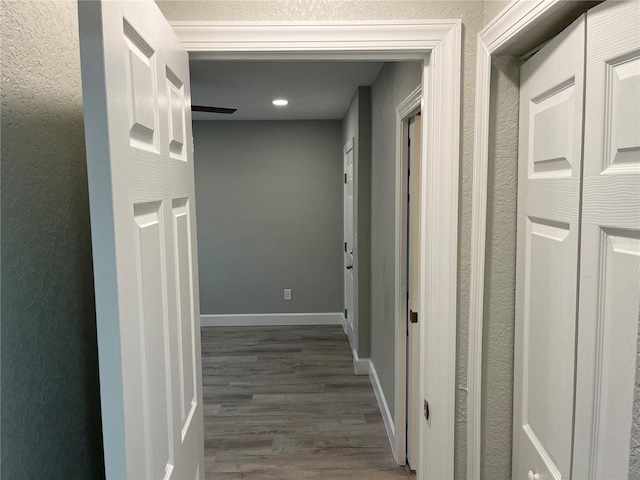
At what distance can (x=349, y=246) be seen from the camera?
4652 millimetres

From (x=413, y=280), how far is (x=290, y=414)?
4.97 feet

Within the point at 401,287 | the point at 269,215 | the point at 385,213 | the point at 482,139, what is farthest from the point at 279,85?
the point at 482,139

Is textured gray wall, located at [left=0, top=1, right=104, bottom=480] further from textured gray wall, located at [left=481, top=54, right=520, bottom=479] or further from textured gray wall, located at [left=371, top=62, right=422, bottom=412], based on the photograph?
textured gray wall, located at [left=371, top=62, right=422, bottom=412]

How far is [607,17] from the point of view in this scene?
81 cm

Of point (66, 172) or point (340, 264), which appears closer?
point (66, 172)

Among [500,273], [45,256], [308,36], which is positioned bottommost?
[500,273]

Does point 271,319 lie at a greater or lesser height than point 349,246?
lesser

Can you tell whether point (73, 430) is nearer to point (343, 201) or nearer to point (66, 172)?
point (66, 172)

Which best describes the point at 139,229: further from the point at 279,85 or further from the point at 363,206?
the point at 363,206

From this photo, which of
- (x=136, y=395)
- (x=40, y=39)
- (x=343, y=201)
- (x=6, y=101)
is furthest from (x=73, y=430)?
(x=343, y=201)

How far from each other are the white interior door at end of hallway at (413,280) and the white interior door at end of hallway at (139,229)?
1636 millimetres

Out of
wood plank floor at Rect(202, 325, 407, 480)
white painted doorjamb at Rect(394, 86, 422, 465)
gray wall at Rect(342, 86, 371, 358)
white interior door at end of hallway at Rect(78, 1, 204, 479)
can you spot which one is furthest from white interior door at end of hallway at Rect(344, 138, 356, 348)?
white interior door at end of hallway at Rect(78, 1, 204, 479)

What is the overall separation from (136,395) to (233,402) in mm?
2984

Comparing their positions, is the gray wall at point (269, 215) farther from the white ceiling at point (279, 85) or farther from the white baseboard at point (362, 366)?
the white baseboard at point (362, 366)
